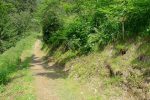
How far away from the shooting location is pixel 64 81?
19.8 m

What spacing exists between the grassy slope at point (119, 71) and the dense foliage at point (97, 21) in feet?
2.65

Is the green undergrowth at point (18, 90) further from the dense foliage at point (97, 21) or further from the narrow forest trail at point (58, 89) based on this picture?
the dense foliage at point (97, 21)

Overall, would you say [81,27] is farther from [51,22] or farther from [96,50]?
[51,22]

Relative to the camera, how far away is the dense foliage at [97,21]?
16266 millimetres

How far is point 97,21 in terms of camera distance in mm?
23344

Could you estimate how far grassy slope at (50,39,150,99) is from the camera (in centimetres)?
1353

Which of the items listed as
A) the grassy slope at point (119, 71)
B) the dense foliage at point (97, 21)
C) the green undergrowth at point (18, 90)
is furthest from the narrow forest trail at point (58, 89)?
the dense foliage at point (97, 21)

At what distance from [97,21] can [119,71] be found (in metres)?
8.52

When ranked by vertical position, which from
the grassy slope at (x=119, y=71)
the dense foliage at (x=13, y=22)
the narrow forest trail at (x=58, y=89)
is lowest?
the dense foliage at (x=13, y=22)

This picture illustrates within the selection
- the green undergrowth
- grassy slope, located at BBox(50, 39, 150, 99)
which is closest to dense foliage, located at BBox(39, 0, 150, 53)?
grassy slope, located at BBox(50, 39, 150, 99)

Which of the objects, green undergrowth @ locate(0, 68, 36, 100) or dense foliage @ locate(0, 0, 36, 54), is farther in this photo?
dense foliage @ locate(0, 0, 36, 54)

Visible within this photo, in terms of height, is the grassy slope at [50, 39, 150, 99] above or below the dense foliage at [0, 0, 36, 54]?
above

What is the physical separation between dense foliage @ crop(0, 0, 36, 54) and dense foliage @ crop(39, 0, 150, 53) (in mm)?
5412

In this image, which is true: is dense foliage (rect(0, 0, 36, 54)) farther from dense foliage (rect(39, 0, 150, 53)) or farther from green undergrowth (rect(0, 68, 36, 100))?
green undergrowth (rect(0, 68, 36, 100))
